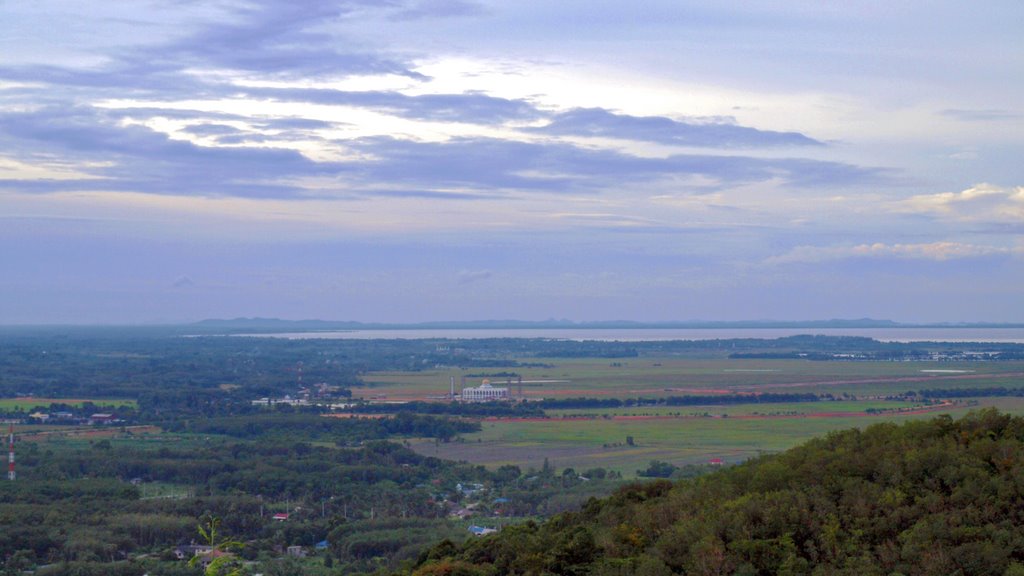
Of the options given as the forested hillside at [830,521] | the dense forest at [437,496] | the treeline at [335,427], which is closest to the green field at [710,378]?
the dense forest at [437,496]

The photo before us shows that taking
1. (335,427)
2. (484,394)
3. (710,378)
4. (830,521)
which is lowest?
(335,427)

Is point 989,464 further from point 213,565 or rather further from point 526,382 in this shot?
point 526,382

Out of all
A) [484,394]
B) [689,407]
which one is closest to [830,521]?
[689,407]

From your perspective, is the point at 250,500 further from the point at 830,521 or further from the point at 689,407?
the point at 689,407

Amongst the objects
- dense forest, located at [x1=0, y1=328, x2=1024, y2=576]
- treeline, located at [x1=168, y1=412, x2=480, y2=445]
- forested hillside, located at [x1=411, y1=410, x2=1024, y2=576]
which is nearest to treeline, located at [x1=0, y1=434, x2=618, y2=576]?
dense forest, located at [x1=0, y1=328, x2=1024, y2=576]

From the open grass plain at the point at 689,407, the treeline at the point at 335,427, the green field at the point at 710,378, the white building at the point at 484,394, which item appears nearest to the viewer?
the open grass plain at the point at 689,407

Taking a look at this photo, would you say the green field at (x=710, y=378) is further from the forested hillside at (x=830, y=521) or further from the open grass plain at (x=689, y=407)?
the forested hillside at (x=830, y=521)
